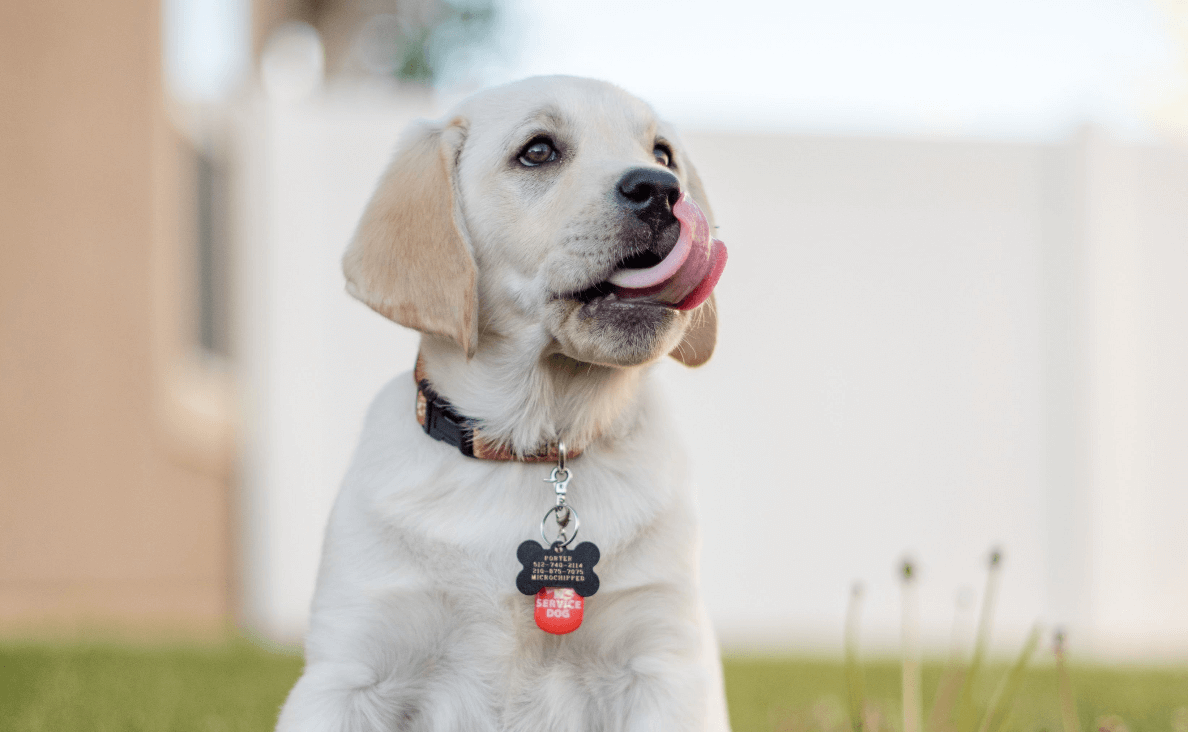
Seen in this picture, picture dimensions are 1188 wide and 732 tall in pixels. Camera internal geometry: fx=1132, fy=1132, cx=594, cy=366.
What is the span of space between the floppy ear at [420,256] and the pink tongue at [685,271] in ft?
1.01

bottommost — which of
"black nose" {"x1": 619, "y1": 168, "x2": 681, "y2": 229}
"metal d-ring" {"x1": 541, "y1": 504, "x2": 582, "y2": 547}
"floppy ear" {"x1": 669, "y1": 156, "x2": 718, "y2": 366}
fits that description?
"metal d-ring" {"x1": 541, "y1": 504, "x2": 582, "y2": 547}

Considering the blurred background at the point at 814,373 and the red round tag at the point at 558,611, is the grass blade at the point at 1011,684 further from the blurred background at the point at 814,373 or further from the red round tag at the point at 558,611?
the blurred background at the point at 814,373

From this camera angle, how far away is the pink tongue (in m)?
1.96

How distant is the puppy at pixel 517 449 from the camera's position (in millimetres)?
1984

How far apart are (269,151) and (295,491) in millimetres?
2172

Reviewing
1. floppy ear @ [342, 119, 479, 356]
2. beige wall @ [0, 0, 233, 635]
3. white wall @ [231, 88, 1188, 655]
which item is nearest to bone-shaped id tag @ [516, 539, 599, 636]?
floppy ear @ [342, 119, 479, 356]

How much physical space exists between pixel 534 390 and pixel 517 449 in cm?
14

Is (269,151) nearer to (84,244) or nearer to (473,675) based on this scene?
(84,244)

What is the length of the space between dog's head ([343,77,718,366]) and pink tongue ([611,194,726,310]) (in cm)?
3

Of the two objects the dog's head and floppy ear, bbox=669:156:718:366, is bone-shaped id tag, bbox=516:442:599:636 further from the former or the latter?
floppy ear, bbox=669:156:718:366

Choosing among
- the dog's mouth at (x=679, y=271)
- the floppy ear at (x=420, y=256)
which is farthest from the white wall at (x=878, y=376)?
the dog's mouth at (x=679, y=271)

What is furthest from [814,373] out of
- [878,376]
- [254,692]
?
[254,692]

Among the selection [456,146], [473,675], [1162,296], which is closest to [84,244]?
[456,146]

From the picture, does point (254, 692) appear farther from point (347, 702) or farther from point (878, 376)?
point (878, 376)
